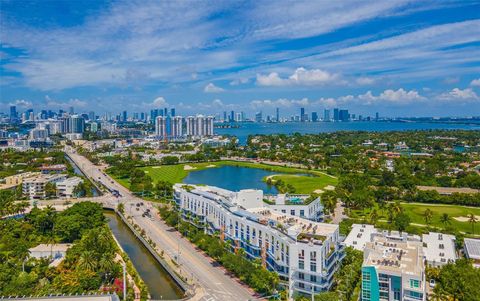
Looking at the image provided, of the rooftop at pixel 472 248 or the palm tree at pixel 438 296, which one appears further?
the rooftop at pixel 472 248

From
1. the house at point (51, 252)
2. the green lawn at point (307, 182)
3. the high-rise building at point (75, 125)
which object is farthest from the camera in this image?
the high-rise building at point (75, 125)

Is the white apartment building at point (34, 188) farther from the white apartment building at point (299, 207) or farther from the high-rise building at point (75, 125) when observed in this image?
the high-rise building at point (75, 125)

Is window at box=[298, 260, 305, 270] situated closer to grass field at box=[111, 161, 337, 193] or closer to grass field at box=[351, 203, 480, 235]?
grass field at box=[351, 203, 480, 235]

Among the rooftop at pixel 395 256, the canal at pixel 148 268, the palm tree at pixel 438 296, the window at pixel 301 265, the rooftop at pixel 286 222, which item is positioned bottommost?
the canal at pixel 148 268

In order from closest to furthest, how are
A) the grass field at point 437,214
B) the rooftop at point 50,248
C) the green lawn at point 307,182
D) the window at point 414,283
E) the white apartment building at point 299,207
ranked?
the window at point 414,283, the rooftop at point 50,248, the white apartment building at point 299,207, the grass field at point 437,214, the green lawn at point 307,182

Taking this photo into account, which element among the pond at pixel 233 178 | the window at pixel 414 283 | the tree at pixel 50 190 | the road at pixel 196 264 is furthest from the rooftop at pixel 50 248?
the pond at pixel 233 178

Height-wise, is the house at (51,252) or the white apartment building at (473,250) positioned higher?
the white apartment building at (473,250)

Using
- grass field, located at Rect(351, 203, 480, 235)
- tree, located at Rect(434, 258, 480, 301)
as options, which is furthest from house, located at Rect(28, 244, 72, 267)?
grass field, located at Rect(351, 203, 480, 235)
